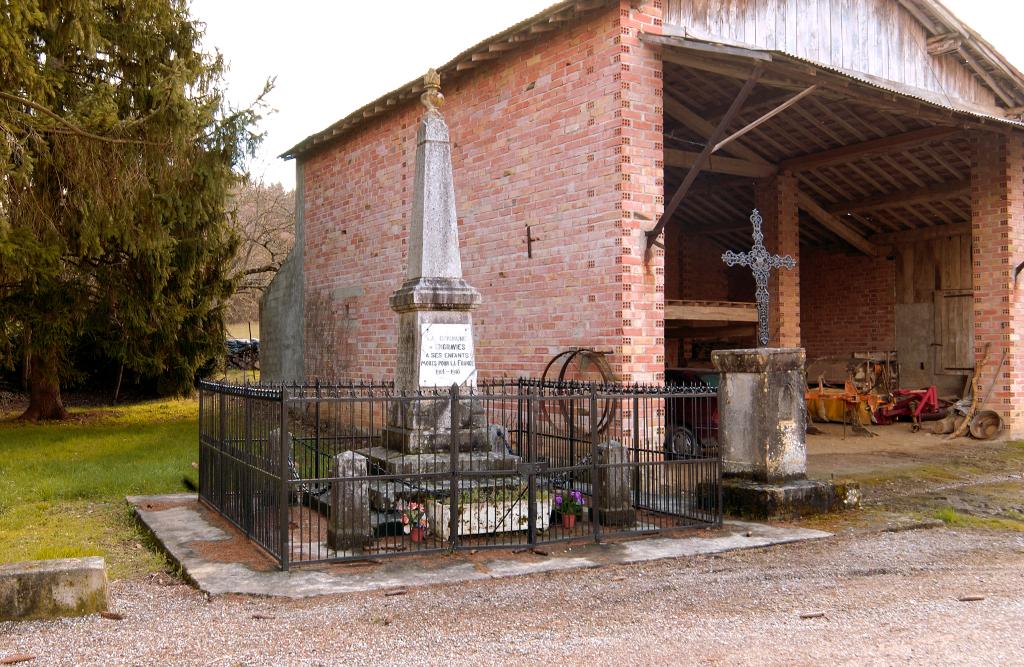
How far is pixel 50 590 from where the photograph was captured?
469 cm

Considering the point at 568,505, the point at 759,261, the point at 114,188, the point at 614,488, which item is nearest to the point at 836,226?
the point at 759,261

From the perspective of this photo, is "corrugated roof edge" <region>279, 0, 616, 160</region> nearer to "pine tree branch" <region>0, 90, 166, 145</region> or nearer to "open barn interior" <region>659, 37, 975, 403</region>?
"open barn interior" <region>659, 37, 975, 403</region>

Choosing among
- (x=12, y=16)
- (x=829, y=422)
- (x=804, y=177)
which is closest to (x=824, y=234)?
(x=804, y=177)

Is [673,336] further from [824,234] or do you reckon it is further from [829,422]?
[824,234]

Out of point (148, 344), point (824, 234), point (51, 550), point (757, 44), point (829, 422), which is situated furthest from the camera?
point (824, 234)

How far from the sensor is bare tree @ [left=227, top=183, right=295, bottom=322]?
24984 millimetres

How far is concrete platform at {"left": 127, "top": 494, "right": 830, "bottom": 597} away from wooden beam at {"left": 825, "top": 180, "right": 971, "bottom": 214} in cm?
1095

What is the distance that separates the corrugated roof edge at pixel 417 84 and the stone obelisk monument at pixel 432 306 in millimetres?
2703

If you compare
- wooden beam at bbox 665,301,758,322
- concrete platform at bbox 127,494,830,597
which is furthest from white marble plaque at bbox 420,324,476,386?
wooden beam at bbox 665,301,758,322

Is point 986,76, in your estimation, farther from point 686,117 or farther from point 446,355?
point 446,355

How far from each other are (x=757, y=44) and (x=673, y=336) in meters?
6.94

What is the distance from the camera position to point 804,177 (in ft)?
53.4

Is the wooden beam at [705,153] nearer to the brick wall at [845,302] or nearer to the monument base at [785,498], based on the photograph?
the monument base at [785,498]

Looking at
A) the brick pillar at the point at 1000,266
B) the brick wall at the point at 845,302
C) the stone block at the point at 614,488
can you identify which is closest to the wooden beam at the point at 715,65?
the stone block at the point at 614,488
